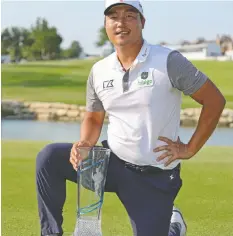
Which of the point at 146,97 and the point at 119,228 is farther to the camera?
the point at 119,228

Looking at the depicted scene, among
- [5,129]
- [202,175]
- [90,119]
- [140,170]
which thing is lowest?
[5,129]

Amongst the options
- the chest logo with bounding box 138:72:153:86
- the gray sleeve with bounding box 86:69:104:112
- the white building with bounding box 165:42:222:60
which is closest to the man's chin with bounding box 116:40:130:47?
the chest logo with bounding box 138:72:153:86

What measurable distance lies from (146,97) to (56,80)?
15984 millimetres

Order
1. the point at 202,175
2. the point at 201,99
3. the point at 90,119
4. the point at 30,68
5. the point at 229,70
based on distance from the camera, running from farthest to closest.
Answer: the point at 30,68 → the point at 229,70 → the point at 202,175 → the point at 90,119 → the point at 201,99

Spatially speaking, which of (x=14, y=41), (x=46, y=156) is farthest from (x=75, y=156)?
(x=14, y=41)

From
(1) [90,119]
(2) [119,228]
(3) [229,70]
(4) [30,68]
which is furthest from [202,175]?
(4) [30,68]

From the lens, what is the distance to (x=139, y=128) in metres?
2.14

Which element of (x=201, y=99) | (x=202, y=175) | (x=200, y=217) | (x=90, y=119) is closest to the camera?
(x=201, y=99)

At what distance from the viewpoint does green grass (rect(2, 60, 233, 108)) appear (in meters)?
15.3

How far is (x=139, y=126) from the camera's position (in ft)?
7.01

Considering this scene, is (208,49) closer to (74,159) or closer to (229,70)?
(229,70)

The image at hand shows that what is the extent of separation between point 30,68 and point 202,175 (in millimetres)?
16005

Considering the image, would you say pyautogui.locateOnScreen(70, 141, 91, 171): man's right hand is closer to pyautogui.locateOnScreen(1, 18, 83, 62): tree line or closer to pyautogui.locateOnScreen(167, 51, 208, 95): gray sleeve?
pyautogui.locateOnScreen(167, 51, 208, 95): gray sleeve

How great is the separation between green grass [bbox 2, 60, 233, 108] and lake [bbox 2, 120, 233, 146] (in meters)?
2.35
